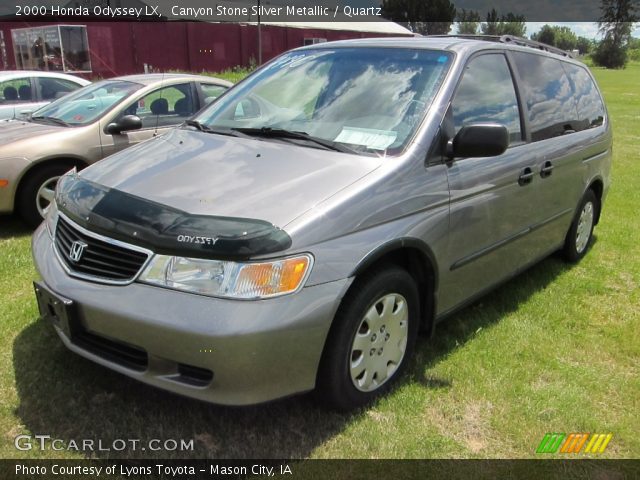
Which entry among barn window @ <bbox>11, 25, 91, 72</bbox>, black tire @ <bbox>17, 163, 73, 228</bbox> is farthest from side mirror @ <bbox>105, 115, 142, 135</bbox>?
barn window @ <bbox>11, 25, 91, 72</bbox>

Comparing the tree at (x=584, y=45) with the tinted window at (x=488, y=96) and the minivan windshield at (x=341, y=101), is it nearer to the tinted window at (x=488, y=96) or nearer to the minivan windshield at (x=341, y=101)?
the tinted window at (x=488, y=96)

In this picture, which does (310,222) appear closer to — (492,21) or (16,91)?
(16,91)

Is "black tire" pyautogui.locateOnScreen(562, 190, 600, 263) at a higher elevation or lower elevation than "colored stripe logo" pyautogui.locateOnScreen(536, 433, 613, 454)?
higher

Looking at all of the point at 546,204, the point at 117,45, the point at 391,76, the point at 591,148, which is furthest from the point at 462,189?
the point at 117,45

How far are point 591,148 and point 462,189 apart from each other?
212 cm

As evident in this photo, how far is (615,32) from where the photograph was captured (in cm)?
7825

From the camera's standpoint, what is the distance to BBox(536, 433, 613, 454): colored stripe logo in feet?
8.79

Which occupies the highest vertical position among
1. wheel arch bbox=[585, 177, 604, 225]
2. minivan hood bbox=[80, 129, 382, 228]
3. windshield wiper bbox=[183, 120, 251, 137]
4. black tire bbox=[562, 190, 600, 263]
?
windshield wiper bbox=[183, 120, 251, 137]

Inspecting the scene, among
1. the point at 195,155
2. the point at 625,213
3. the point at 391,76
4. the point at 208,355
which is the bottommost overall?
the point at 625,213

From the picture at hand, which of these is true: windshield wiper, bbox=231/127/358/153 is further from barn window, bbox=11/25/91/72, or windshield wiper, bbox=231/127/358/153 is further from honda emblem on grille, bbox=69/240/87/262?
barn window, bbox=11/25/91/72

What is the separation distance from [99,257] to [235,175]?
702mm

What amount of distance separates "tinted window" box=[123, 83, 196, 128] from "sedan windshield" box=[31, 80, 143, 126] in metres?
0.17

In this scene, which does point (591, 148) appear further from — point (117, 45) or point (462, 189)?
point (117, 45)

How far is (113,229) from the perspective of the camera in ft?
7.83
